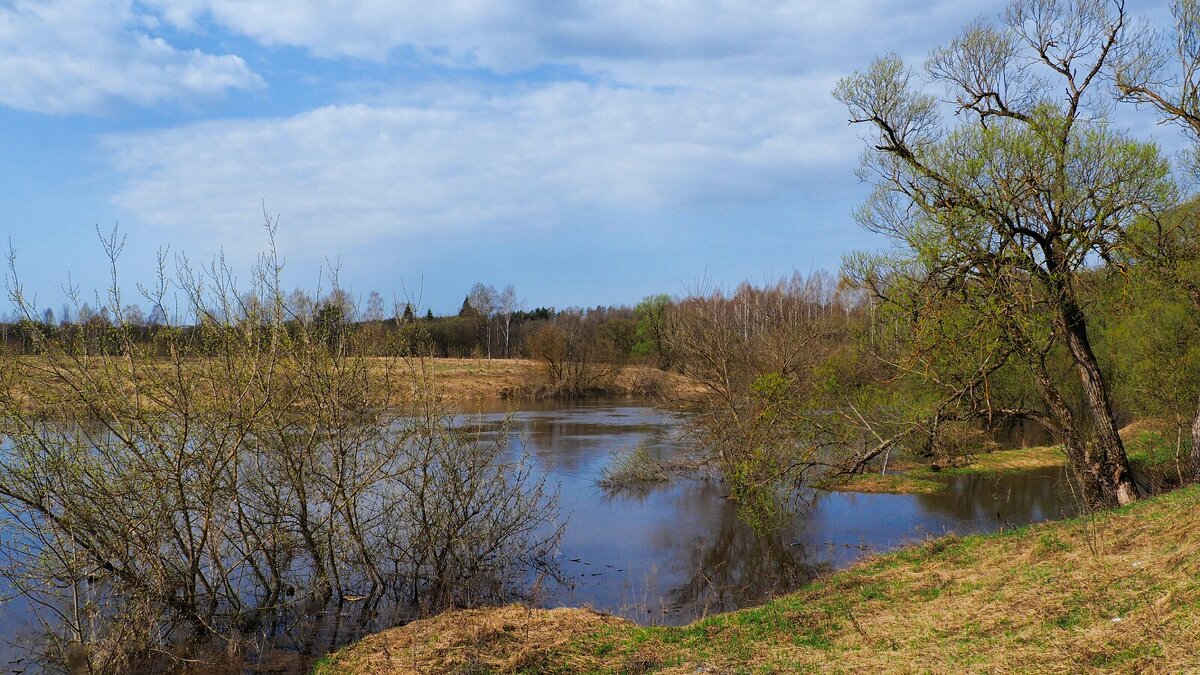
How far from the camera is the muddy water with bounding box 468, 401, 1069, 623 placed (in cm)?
1309

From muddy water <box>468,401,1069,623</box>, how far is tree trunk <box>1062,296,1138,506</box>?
10.1 feet

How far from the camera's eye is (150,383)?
9742mm

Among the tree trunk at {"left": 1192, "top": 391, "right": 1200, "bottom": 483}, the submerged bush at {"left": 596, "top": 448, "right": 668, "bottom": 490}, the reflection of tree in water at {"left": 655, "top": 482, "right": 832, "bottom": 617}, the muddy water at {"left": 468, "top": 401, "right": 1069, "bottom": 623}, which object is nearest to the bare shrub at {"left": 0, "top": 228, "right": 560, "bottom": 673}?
the muddy water at {"left": 468, "top": 401, "right": 1069, "bottom": 623}

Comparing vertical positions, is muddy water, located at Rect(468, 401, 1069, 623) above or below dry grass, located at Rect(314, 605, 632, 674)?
below

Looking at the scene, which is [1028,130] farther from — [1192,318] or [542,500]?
[542,500]

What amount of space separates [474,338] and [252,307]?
60.4m

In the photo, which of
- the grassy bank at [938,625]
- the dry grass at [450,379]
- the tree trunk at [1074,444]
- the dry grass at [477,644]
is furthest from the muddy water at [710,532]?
the tree trunk at [1074,444]

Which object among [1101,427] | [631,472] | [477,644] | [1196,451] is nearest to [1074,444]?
[1101,427]

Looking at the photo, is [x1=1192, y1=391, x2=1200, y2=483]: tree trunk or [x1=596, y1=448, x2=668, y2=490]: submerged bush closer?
[x1=1192, y1=391, x2=1200, y2=483]: tree trunk

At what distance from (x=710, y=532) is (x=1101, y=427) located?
26.2 ft

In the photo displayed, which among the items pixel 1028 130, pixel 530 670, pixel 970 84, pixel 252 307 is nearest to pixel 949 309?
pixel 1028 130

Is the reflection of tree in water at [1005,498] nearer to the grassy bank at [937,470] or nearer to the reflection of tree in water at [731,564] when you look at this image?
the grassy bank at [937,470]

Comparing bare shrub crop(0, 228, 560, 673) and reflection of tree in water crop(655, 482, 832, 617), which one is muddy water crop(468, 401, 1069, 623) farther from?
bare shrub crop(0, 228, 560, 673)

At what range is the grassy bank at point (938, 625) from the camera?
584 centimetres
